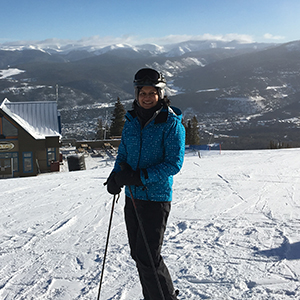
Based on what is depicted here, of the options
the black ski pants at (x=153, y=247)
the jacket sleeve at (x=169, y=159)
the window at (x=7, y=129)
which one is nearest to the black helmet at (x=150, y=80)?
the jacket sleeve at (x=169, y=159)

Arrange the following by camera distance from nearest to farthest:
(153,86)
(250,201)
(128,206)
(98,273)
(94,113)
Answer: (153,86)
(128,206)
(98,273)
(250,201)
(94,113)

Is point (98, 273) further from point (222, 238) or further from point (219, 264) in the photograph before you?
point (222, 238)

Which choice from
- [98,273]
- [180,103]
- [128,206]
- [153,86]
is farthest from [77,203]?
[180,103]

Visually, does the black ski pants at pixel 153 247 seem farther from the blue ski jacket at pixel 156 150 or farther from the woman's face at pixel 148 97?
the woman's face at pixel 148 97

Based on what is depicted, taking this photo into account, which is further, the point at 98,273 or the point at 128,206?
the point at 98,273

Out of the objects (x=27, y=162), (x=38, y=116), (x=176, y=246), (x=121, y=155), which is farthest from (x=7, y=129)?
(x=121, y=155)

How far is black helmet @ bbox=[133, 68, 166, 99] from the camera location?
2.27 metres

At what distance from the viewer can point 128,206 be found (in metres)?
2.42

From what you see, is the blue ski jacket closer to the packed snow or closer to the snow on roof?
the packed snow

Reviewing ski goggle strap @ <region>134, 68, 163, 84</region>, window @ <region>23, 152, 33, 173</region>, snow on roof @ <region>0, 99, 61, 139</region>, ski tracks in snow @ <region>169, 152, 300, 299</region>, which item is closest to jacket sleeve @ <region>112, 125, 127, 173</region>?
ski goggle strap @ <region>134, 68, 163, 84</region>

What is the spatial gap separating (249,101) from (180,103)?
123 feet

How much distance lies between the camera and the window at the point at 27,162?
21781 millimetres

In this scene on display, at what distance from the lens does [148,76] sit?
2.28m

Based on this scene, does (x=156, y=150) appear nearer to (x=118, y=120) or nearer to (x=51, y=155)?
(x=51, y=155)
